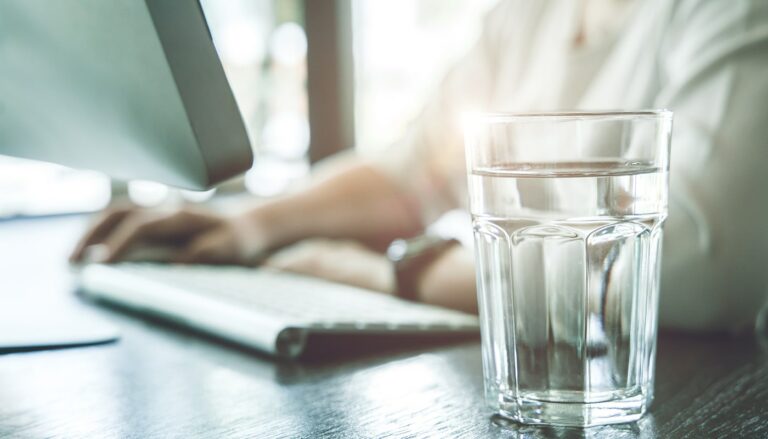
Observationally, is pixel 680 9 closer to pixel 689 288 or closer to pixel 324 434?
pixel 689 288

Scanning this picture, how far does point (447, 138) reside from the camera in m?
1.20

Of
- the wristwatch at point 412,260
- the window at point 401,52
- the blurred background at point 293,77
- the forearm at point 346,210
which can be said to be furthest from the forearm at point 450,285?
the window at point 401,52

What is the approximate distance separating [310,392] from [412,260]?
11.3 inches

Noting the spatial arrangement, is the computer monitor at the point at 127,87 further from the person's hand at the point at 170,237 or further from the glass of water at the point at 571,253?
the person's hand at the point at 170,237

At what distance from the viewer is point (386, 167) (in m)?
1.23

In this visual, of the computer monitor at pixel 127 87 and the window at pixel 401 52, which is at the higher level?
the computer monitor at pixel 127 87

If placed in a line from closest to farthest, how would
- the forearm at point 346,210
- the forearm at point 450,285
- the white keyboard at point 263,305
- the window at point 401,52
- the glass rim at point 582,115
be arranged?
1. the glass rim at point 582,115
2. the white keyboard at point 263,305
3. the forearm at point 450,285
4. the forearm at point 346,210
5. the window at point 401,52

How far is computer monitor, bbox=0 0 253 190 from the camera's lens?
430mm

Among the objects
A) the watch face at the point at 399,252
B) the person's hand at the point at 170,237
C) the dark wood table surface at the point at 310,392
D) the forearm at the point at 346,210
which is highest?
the dark wood table surface at the point at 310,392

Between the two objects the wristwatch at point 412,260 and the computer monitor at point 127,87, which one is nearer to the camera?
the computer monitor at point 127,87

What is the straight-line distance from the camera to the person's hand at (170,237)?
907 millimetres

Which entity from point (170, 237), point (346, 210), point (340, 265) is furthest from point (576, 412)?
point (346, 210)

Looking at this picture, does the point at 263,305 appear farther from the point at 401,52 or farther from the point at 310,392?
the point at 401,52

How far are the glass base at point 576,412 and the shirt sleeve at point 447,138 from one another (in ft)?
2.60
